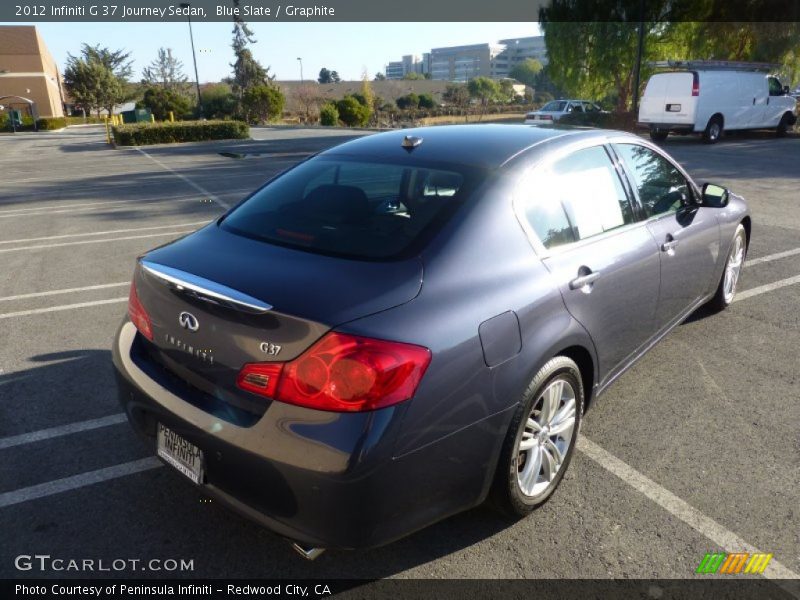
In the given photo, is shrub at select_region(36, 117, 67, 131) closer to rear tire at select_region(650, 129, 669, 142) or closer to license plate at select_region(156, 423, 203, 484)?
rear tire at select_region(650, 129, 669, 142)

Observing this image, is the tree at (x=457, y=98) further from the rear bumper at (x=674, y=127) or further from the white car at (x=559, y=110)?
the rear bumper at (x=674, y=127)

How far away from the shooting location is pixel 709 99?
2020 cm

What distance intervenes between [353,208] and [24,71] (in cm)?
8235

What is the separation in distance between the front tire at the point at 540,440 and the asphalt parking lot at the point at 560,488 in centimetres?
14

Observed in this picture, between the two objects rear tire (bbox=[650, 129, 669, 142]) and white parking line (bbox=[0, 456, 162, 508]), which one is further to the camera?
rear tire (bbox=[650, 129, 669, 142])

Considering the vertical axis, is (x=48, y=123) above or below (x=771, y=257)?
above

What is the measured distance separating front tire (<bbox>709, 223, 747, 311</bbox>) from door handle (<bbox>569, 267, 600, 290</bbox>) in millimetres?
2513

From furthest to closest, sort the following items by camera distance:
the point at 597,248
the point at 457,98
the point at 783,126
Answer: the point at 457,98 < the point at 783,126 < the point at 597,248

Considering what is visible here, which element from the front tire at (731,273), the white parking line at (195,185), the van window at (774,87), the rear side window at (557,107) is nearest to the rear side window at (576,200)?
the front tire at (731,273)

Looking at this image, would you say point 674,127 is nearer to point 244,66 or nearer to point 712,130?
point 712,130

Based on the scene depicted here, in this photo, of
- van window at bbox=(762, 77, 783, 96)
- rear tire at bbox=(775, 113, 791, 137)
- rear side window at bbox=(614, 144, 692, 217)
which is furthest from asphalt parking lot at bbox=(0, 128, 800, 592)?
rear tire at bbox=(775, 113, 791, 137)

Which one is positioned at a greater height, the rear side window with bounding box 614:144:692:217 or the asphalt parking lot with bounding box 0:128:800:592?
the rear side window with bounding box 614:144:692:217

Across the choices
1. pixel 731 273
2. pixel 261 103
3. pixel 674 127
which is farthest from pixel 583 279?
pixel 261 103

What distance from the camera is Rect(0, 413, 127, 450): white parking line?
131 inches
